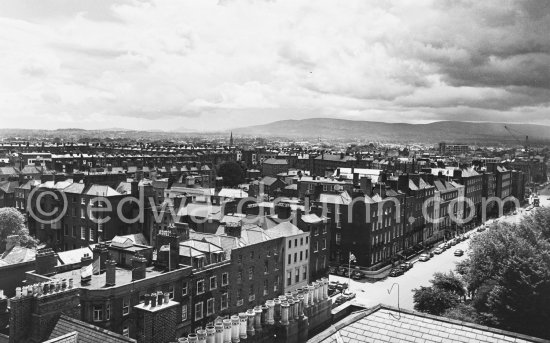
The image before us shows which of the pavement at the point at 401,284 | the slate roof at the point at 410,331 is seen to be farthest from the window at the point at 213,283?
the slate roof at the point at 410,331

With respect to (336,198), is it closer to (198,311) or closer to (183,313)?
(198,311)

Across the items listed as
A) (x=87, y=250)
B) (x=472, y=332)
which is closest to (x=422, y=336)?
(x=472, y=332)

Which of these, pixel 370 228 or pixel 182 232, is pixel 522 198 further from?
pixel 182 232

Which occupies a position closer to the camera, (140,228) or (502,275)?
(502,275)

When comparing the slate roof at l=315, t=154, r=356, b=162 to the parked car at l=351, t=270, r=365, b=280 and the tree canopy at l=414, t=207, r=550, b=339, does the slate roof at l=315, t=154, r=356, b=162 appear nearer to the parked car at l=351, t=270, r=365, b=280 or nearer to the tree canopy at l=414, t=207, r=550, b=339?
the parked car at l=351, t=270, r=365, b=280

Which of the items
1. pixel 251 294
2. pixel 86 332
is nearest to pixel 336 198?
pixel 251 294

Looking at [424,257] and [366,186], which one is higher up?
[366,186]

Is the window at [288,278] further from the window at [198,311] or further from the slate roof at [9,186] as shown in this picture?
the slate roof at [9,186]
